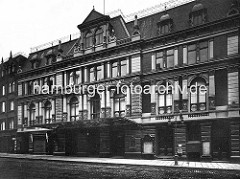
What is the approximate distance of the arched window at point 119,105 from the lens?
105ft

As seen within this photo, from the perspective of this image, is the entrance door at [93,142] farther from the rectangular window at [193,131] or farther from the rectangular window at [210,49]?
the rectangular window at [210,49]

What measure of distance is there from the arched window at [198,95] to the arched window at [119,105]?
26.7ft

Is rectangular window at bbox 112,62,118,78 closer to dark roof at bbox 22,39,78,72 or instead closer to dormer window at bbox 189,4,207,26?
dark roof at bbox 22,39,78,72

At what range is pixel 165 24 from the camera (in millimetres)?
30328

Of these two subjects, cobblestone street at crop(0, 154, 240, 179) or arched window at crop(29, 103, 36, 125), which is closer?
cobblestone street at crop(0, 154, 240, 179)

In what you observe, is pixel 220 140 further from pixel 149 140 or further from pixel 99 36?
pixel 99 36

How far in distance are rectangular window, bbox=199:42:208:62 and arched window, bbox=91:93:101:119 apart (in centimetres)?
1334

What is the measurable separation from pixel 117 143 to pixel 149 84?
7.80 m

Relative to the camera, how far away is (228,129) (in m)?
24.8

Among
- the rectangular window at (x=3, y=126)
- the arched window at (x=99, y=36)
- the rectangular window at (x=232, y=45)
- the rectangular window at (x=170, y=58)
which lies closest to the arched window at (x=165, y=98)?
the rectangular window at (x=170, y=58)

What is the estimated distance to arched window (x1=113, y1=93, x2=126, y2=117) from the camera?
32.0 m

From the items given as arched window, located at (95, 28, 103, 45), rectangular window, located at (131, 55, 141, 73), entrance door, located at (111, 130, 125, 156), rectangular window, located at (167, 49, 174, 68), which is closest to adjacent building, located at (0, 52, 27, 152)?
arched window, located at (95, 28, 103, 45)

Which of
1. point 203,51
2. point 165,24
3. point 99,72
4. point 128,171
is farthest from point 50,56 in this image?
point 128,171

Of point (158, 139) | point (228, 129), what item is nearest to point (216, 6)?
point (228, 129)
